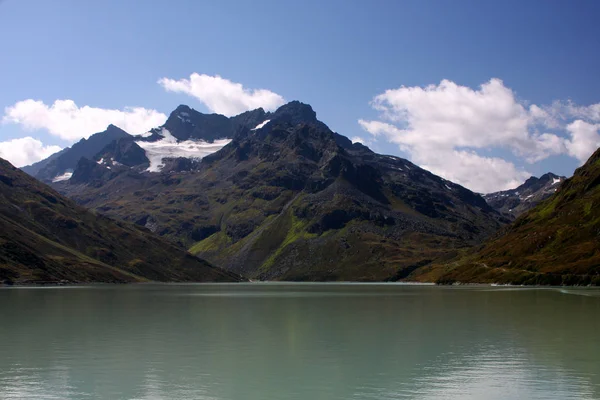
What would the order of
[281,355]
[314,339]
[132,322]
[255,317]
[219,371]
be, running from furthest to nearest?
[255,317] < [132,322] < [314,339] < [281,355] < [219,371]

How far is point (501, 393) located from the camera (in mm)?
45969

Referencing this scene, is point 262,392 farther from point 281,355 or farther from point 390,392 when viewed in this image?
point 281,355

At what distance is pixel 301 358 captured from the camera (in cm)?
6253

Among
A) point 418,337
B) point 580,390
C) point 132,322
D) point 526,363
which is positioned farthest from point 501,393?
point 132,322

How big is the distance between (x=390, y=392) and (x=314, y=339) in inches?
1304

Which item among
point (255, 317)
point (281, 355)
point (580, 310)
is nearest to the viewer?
point (281, 355)

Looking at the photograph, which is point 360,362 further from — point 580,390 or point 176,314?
point 176,314

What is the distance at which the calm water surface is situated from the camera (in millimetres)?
46969

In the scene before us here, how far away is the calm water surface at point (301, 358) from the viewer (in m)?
47.0

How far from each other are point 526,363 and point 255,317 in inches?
2506

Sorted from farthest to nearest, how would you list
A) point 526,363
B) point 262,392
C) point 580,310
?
1. point 580,310
2. point 526,363
3. point 262,392

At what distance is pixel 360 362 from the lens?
5981 cm

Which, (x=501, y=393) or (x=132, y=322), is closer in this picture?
(x=501, y=393)

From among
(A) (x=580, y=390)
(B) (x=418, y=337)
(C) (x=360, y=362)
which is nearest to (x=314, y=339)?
(B) (x=418, y=337)
